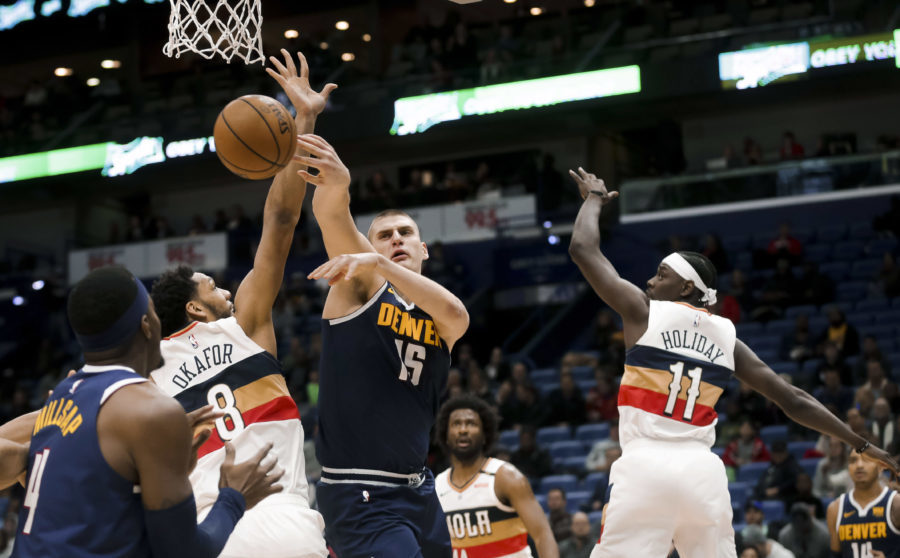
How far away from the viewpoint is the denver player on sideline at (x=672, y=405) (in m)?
5.52

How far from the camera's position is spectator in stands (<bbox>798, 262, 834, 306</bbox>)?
53.9 ft

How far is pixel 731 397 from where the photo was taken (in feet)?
45.0

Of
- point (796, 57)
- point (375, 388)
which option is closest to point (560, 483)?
point (375, 388)

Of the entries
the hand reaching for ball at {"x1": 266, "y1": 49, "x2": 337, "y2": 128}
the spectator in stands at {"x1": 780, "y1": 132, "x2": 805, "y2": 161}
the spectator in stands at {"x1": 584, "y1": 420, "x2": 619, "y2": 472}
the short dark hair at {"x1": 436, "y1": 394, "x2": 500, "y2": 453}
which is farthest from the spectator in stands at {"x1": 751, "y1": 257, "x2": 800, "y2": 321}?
the hand reaching for ball at {"x1": 266, "y1": 49, "x2": 337, "y2": 128}

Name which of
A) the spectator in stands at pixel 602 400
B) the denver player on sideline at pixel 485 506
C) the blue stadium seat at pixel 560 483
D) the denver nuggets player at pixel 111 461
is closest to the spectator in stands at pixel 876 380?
the spectator in stands at pixel 602 400

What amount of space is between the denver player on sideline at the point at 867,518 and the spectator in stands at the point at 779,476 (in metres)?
3.18

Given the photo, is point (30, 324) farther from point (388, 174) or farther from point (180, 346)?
point (180, 346)

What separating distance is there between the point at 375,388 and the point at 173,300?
110cm

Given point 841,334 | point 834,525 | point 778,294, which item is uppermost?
point 778,294

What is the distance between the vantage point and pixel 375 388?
484cm

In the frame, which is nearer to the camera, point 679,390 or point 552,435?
point 679,390

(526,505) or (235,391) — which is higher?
(235,391)

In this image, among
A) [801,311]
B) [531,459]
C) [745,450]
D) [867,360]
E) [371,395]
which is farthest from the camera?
[801,311]

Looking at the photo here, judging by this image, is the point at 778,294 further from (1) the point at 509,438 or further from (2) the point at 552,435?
(1) the point at 509,438
